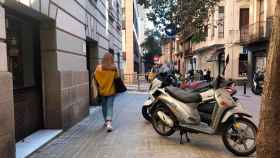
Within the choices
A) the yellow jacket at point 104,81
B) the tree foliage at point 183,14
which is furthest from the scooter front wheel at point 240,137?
the tree foliage at point 183,14

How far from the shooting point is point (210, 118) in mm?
5672

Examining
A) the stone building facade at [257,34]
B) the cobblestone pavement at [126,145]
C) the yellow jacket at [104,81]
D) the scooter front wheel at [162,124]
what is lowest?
the cobblestone pavement at [126,145]

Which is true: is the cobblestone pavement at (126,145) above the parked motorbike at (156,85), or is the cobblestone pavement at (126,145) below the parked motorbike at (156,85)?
below

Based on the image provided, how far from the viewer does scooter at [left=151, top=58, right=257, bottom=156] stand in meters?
5.20

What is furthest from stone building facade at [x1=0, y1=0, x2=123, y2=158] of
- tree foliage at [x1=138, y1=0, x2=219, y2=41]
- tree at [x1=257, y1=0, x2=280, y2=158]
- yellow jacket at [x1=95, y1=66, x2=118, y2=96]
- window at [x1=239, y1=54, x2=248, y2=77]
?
window at [x1=239, y1=54, x2=248, y2=77]

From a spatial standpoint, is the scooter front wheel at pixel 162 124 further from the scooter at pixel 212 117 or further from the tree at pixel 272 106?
the tree at pixel 272 106

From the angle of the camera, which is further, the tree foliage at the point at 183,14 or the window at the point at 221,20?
the window at the point at 221,20

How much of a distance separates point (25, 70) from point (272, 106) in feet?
16.4

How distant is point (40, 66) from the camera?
269 inches

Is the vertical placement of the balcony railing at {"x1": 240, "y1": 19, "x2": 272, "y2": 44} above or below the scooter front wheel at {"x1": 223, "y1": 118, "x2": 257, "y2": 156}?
above

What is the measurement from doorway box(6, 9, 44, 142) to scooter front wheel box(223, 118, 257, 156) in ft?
11.5

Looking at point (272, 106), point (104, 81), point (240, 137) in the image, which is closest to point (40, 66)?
point (104, 81)

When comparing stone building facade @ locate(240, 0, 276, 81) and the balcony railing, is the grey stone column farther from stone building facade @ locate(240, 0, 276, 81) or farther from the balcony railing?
stone building facade @ locate(240, 0, 276, 81)

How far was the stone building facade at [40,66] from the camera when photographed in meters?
5.10
